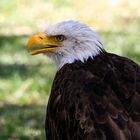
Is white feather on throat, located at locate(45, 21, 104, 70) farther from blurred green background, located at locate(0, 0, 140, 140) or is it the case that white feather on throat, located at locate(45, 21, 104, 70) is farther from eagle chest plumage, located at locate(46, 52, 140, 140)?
blurred green background, located at locate(0, 0, 140, 140)

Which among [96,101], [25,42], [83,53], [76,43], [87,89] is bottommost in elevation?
[96,101]

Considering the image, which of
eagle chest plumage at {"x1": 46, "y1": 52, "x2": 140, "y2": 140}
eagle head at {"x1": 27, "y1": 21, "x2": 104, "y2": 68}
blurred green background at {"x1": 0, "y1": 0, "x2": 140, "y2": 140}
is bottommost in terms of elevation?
eagle chest plumage at {"x1": 46, "y1": 52, "x2": 140, "y2": 140}

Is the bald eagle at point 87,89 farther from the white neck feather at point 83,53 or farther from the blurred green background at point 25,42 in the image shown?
the blurred green background at point 25,42

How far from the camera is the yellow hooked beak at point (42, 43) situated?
7.17 m

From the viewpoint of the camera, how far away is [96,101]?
6.05 meters

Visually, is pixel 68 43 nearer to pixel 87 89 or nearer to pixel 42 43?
pixel 42 43

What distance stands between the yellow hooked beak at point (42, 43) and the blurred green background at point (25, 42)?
1869 millimetres

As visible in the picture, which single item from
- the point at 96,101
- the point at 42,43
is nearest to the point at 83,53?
the point at 42,43

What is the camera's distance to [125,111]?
5980mm

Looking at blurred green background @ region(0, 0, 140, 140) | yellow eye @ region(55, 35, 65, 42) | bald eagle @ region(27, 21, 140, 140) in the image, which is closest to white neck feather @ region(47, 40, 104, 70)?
bald eagle @ region(27, 21, 140, 140)

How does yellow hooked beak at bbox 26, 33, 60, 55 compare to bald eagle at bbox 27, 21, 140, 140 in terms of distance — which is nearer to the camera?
bald eagle at bbox 27, 21, 140, 140

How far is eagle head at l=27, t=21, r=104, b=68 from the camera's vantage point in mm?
6949

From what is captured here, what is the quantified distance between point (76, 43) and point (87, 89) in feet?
3.20

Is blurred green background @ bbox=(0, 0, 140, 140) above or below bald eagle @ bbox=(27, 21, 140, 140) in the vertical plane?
above
